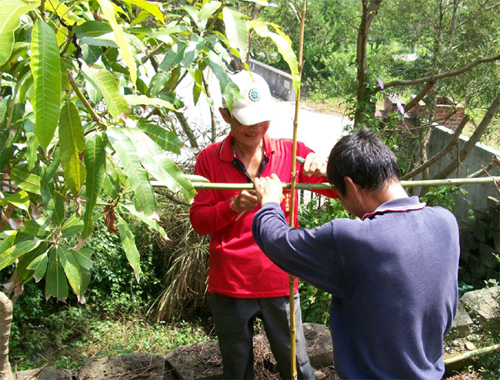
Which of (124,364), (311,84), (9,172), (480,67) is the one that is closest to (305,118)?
(311,84)

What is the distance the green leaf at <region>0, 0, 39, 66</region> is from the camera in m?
1.23

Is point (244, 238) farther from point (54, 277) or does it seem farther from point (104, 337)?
point (104, 337)

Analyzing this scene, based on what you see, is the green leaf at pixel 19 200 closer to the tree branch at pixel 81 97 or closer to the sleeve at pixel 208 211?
the tree branch at pixel 81 97

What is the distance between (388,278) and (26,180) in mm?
1316

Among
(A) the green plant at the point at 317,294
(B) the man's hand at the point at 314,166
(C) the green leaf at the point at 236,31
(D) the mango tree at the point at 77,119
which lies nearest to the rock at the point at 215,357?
(A) the green plant at the point at 317,294

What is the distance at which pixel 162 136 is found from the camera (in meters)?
1.82

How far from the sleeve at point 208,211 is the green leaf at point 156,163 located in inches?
28.2

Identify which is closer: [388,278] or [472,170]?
[388,278]

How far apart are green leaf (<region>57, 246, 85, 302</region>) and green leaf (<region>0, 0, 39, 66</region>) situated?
990mm

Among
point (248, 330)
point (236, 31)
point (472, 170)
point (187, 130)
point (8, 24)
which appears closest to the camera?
point (8, 24)

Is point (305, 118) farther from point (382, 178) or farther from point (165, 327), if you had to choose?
point (382, 178)

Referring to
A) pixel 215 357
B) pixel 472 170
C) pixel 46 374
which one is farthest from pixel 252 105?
pixel 472 170

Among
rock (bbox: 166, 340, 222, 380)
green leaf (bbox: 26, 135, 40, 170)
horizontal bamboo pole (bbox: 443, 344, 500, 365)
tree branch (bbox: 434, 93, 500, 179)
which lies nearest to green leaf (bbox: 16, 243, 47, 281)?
green leaf (bbox: 26, 135, 40, 170)

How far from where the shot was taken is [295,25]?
910cm
